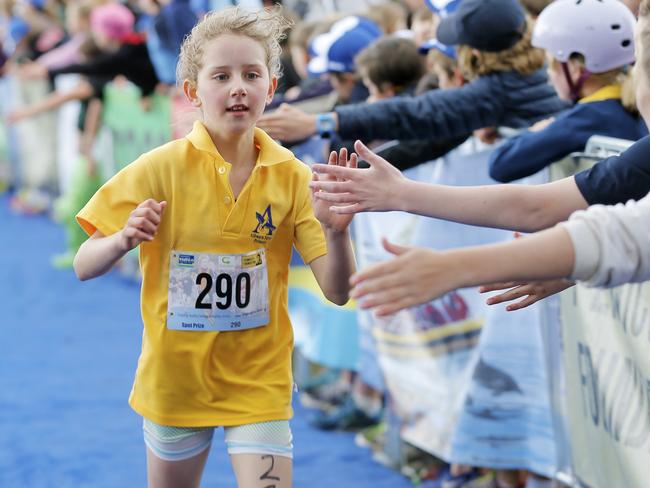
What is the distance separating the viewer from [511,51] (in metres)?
4.75

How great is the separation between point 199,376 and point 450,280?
143 centimetres

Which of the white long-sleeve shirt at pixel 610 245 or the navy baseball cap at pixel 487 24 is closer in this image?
the white long-sleeve shirt at pixel 610 245

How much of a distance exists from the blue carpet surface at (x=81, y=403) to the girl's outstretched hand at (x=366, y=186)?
9.06 feet

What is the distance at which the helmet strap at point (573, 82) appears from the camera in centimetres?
418

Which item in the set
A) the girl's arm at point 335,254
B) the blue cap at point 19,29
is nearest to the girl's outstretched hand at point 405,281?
the girl's arm at point 335,254

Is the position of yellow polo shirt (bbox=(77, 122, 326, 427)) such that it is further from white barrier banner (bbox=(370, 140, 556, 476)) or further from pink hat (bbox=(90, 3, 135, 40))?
pink hat (bbox=(90, 3, 135, 40))

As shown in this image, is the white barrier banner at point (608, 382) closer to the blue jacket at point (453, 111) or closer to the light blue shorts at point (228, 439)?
the blue jacket at point (453, 111)

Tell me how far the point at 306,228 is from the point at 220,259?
0.28 metres

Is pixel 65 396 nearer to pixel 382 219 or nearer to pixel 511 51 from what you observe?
pixel 382 219

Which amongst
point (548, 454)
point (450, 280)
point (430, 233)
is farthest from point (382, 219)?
point (450, 280)

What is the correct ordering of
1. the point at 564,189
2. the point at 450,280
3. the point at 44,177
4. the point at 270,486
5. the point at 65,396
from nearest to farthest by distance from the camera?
the point at 450,280
the point at 564,189
the point at 270,486
the point at 65,396
the point at 44,177

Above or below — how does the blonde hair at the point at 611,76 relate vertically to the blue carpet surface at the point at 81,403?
above

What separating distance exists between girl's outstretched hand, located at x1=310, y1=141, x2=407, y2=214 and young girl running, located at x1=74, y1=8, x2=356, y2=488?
1.54 ft

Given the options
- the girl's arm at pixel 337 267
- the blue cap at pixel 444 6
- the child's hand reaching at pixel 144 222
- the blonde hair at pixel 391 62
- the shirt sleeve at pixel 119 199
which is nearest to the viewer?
the child's hand reaching at pixel 144 222
